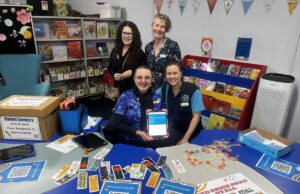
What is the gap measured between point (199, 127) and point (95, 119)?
36.9 inches

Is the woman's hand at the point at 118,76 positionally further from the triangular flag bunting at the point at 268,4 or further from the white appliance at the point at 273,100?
the triangular flag bunting at the point at 268,4

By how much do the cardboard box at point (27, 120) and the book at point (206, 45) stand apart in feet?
6.98

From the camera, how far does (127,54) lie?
2.61m

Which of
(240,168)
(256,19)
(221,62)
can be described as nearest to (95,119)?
(240,168)

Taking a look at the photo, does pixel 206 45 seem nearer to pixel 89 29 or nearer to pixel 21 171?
pixel 89 29

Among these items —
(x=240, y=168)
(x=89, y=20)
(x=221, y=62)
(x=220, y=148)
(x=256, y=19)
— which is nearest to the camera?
(x=240, y=168)

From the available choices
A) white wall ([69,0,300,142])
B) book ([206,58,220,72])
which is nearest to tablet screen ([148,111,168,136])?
book ([206,58,220,72])

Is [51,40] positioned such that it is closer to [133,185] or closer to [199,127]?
[199,127]

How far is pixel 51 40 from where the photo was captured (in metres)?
3.81

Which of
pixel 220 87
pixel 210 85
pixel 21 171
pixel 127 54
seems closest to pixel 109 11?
pixel 127 54

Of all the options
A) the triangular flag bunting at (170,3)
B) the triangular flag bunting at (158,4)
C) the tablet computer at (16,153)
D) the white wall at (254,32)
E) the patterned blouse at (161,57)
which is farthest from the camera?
the triangular flag bunting at (158,4)

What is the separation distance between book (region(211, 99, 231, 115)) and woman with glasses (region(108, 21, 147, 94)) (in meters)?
1.06

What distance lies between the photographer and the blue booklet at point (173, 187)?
1.14m

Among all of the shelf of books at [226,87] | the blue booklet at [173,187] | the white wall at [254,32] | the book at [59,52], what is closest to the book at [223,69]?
the shelf of books at [226,87]
